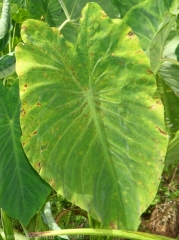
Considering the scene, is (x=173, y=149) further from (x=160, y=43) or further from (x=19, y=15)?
(x=19, y=15)

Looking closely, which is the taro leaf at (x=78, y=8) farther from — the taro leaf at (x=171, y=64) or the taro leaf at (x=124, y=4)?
the taro leaf at (x=171, y=64)

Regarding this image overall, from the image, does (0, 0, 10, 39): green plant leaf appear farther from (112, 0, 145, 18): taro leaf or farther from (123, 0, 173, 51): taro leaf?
(112, 0, 145, 18): taro leaf

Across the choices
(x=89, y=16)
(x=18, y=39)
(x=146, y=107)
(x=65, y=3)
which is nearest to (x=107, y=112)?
(x=146, y=107)

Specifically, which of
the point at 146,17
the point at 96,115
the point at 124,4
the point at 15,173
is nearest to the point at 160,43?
the point at 146,17

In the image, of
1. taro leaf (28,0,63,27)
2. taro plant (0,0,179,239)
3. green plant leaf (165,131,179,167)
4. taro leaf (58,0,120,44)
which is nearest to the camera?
taro plant (0,0,179,239)

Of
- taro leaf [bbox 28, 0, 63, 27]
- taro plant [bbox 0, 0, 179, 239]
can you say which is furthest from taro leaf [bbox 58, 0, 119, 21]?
taro plant [bbox 0, 0, 179, 239]

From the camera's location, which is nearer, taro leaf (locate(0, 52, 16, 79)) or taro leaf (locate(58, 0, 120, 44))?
taro leaf (locate(0, 52, 16, 79))

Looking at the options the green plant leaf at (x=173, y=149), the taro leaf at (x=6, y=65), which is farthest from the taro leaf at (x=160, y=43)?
the taro leaf at (x=6, y=65)
